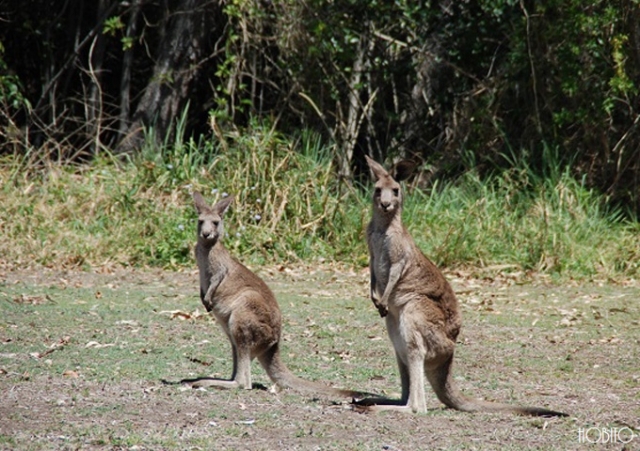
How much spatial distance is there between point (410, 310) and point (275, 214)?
6539 millimetres

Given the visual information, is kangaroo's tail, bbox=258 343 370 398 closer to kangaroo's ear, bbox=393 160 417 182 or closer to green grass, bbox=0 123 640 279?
kangaroo's ear, bbox=393 160 417 182

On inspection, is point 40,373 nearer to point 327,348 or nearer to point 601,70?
point 327,348

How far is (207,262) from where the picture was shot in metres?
6.02

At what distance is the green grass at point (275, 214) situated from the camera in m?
10.8

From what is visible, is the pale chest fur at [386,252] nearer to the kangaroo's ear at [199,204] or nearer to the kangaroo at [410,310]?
the kangaroo at [410,310]

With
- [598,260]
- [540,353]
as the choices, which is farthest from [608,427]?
[598,260]

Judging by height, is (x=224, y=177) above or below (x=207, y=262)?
below

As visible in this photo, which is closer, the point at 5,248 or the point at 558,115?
the point at 5,248

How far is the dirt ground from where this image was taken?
182 inches

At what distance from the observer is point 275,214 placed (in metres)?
11.6

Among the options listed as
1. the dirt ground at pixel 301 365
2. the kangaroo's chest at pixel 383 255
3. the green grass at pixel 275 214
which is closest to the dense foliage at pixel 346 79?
the green grass at pixel 275 214

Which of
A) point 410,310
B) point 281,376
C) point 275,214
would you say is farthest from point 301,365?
point 275,214

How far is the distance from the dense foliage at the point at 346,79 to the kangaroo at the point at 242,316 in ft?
23.3

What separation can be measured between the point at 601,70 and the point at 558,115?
0.80 meters
